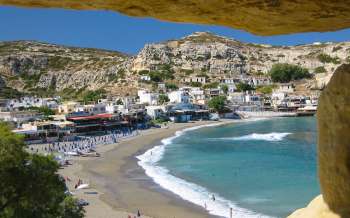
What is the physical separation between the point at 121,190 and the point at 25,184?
78.2 feet

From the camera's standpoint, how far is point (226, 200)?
33031 millimetres

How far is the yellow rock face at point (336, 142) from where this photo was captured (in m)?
6.39

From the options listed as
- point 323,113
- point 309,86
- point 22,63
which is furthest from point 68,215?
point 22,63

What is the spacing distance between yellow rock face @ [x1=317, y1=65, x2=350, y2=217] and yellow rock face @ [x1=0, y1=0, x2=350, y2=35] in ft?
3.95

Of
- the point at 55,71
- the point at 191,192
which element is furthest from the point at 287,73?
the point at 191,192

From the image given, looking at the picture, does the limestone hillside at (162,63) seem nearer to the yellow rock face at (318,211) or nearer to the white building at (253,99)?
the white building at (253,99)

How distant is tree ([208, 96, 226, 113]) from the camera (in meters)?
121

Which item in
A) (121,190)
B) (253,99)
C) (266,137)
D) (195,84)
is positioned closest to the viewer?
(121,190)

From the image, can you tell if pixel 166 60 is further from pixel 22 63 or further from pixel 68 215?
pixel 68 215

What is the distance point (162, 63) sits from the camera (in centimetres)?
16488

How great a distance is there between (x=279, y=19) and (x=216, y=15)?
0.70 m

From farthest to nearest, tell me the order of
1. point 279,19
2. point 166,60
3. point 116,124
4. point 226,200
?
point 166,60
point 116,124
point 226,200
point 279,19

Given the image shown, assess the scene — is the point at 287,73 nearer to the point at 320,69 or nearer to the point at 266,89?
the point at 266,89

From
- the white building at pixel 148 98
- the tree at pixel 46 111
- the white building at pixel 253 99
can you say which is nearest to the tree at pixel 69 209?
the tree at pixel 46 111
